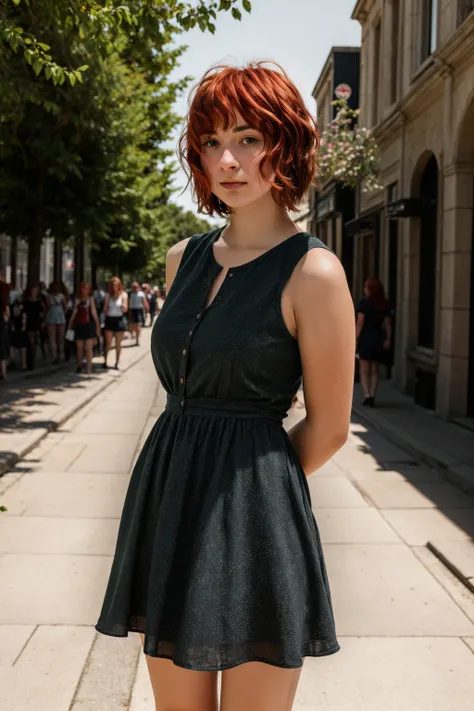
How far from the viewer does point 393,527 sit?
625 cm

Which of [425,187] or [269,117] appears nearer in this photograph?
[269,117]

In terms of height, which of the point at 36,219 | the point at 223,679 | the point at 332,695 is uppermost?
the point at 36,219

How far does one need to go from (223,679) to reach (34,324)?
16008mm

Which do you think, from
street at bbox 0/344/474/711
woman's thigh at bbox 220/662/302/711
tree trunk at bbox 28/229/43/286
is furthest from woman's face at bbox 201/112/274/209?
tree trunk at bbox 28/229/43/286

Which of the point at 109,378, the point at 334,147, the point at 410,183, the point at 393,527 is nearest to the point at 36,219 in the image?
the point at 109,378

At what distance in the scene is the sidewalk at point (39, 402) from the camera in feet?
30.2

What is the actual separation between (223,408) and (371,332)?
11.1m

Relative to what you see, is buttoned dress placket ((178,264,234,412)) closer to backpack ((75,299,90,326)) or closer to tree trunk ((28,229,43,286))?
backpack ((75,299,90,326))

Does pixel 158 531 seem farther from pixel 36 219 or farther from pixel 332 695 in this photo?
pixel 36 219

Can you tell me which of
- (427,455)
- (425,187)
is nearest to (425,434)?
(427,455)

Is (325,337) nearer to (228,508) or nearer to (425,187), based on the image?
(228,508)

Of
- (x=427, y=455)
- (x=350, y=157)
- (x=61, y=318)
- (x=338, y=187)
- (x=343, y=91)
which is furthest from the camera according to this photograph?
(x=343, y=91)

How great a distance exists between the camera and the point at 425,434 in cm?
1030

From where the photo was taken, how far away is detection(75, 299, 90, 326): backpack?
16.7 m
